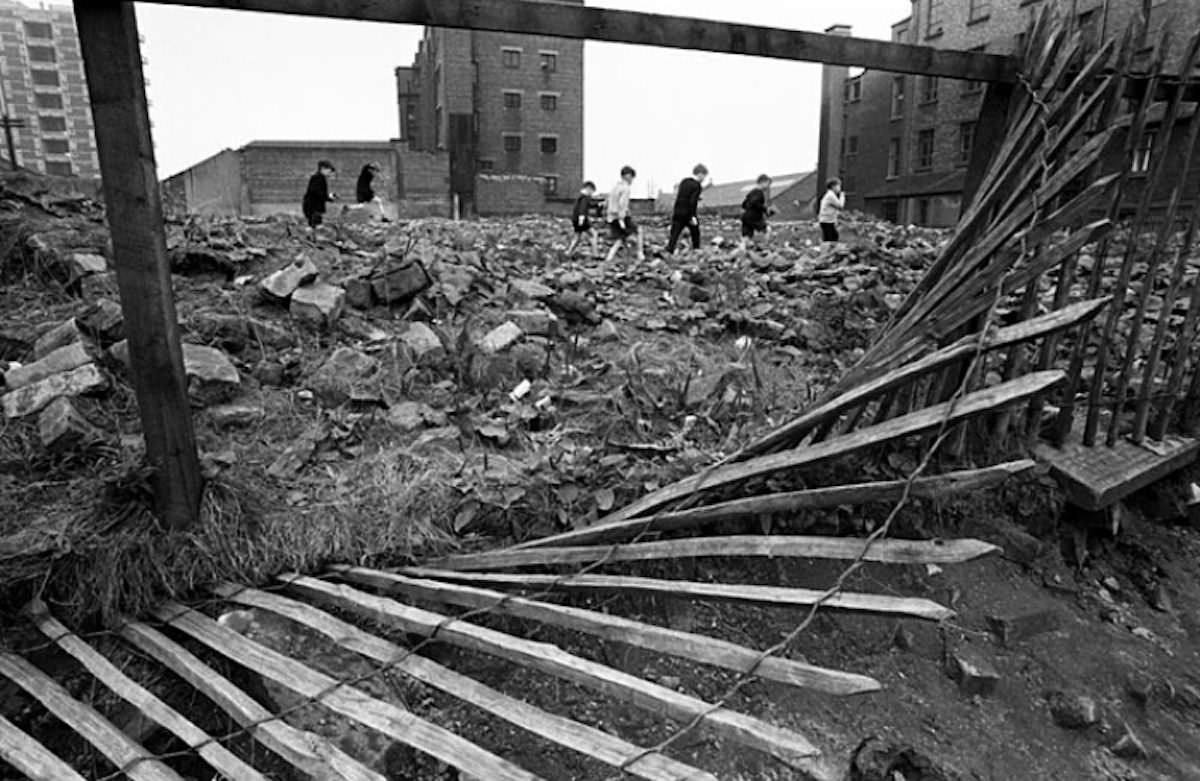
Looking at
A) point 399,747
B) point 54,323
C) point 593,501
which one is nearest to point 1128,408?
point 593,501

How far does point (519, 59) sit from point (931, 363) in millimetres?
34527

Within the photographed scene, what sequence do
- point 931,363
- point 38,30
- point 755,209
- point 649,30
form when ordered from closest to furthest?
point 931,363 < point 649,30 < point 755,209 < point 38,30

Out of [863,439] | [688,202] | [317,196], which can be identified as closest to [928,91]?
[688,202]

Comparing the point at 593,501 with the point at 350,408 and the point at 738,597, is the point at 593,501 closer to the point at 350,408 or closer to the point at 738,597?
the point at 738,597

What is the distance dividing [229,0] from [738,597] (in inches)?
82.9

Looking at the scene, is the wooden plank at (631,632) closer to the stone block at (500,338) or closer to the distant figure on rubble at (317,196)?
the stone block at (500,338)

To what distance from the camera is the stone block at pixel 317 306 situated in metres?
3.91

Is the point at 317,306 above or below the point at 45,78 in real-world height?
below

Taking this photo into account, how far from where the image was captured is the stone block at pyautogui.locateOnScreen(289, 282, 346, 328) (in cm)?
391

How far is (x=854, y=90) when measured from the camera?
3019 centimetres

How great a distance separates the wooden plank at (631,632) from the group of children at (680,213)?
258 inches

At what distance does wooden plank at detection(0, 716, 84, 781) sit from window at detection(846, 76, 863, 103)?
3365 centimetres

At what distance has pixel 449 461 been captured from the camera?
2.69m

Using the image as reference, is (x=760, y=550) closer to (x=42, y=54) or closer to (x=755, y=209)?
(x=755, y=209)
